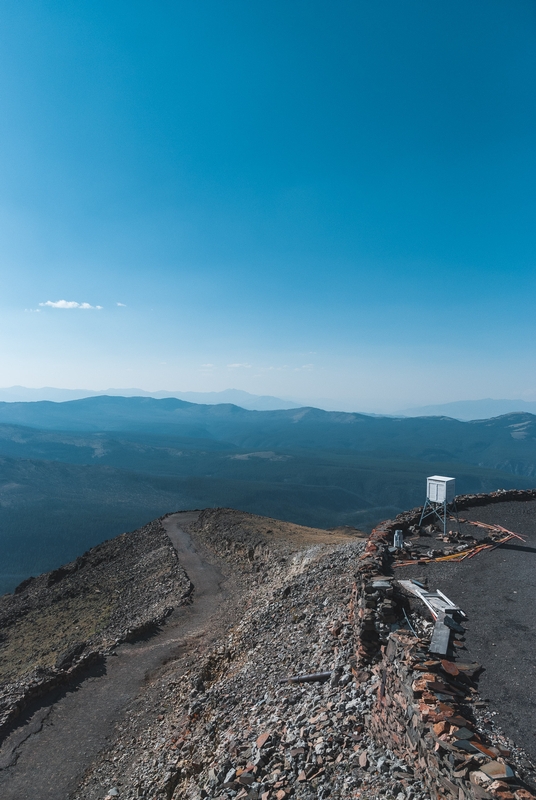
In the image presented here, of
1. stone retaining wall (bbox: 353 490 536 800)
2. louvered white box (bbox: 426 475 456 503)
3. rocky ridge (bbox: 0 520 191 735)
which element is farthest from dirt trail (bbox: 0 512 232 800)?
louvered white box (bbox: 426 475 456 503)

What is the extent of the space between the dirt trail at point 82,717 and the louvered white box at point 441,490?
13.5 meters

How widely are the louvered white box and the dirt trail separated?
44.4ft

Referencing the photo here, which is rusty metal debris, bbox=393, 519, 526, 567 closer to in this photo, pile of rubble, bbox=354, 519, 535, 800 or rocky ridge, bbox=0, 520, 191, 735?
pile of rubble, bbox=354, 519, 535, 800

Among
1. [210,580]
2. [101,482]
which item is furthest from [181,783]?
[101,482]

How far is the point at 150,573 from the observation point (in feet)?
110

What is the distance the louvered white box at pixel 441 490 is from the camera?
19.1 m

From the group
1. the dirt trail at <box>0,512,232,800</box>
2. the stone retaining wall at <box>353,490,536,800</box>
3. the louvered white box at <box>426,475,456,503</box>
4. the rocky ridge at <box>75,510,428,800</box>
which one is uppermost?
the louvered white box at <box>426,475,456,503</box>

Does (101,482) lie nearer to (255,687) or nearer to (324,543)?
(324,543)

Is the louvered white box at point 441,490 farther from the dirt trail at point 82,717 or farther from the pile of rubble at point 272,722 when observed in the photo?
the dirt trail at point 82,717

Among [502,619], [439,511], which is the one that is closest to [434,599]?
[502,619]

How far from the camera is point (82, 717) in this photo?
54.2 ft

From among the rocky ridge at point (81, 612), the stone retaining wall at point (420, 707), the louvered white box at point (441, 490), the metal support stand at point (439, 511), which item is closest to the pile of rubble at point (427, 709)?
the stone retaining wall at point (420, 707)

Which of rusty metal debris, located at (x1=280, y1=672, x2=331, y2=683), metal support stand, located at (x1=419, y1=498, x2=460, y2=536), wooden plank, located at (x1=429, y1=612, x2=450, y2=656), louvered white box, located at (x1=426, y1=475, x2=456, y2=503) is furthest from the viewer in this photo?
metal support stand, located at (x1=419, y1=498, x2=460, y2=536)

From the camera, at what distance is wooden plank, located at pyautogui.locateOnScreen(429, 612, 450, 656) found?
9.34 metres
